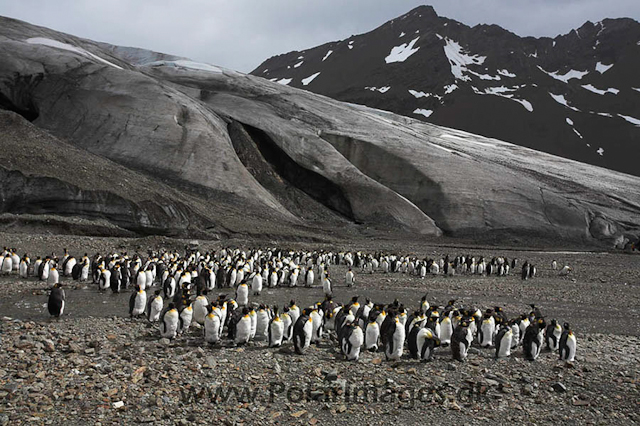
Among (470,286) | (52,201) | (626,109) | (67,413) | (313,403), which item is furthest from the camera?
(626,109)

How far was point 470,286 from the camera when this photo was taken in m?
22.1

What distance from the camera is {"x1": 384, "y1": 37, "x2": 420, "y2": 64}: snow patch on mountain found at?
142125 millimetres

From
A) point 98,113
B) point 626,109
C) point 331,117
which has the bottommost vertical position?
point 98,113

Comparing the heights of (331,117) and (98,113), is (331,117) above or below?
above

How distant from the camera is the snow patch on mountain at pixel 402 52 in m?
142

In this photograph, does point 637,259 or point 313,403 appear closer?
point 313,403

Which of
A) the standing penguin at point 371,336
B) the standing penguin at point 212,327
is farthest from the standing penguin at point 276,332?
the standing penguin at point 371,336

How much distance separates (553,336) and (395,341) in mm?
3979

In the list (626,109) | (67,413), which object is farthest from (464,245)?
(626,109)

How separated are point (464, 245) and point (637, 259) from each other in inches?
447

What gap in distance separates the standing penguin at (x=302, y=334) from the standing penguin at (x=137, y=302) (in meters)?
4.00

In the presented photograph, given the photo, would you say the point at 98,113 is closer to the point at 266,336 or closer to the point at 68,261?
the point at 68,261

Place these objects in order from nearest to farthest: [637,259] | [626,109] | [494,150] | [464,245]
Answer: [637,259], [464,245], [494,150], [626,109]

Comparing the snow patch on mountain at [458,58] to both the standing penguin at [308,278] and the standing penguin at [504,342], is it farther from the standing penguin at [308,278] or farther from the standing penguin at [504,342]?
the standing penguin at [504,342]
